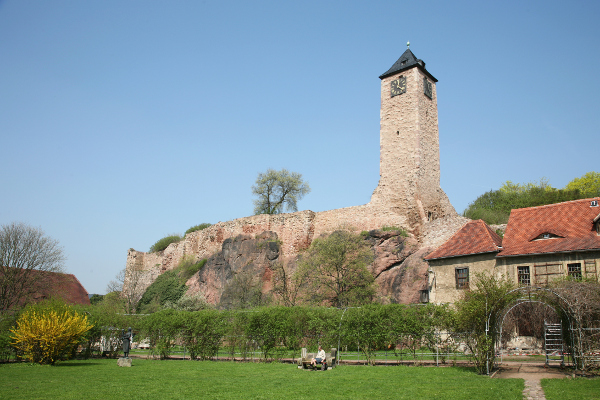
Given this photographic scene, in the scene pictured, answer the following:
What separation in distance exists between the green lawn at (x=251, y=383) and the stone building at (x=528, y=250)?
25.3 feet

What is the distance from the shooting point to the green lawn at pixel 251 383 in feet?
34.7

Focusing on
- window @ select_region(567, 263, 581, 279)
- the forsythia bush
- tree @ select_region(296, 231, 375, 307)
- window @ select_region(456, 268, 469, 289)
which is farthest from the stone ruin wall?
the forsythia bush

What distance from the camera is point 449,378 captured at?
13.1 meters

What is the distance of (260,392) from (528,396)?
19.8 feet

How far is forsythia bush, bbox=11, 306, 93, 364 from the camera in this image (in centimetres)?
1756

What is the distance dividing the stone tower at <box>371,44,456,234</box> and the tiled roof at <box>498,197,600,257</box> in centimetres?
815

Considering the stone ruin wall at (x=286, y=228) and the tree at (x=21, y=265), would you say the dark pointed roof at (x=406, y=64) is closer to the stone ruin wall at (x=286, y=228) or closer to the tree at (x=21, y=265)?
the stone ruin wall at (x=286, y=228)

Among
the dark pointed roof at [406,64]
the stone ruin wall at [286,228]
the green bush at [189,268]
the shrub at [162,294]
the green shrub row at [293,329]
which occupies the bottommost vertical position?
the green shrub row at [293,329]

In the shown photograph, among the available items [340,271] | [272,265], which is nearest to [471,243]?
[340,271]

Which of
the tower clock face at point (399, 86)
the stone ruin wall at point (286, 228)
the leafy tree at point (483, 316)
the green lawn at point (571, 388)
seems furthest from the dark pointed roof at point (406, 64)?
the green lawn at point (571, 388)

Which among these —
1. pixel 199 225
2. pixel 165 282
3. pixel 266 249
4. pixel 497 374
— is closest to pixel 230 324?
pixel 497 374

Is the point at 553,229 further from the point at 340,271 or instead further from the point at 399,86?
the point at 399,86

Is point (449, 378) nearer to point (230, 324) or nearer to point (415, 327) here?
point (415, 327)

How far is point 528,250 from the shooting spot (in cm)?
2095
